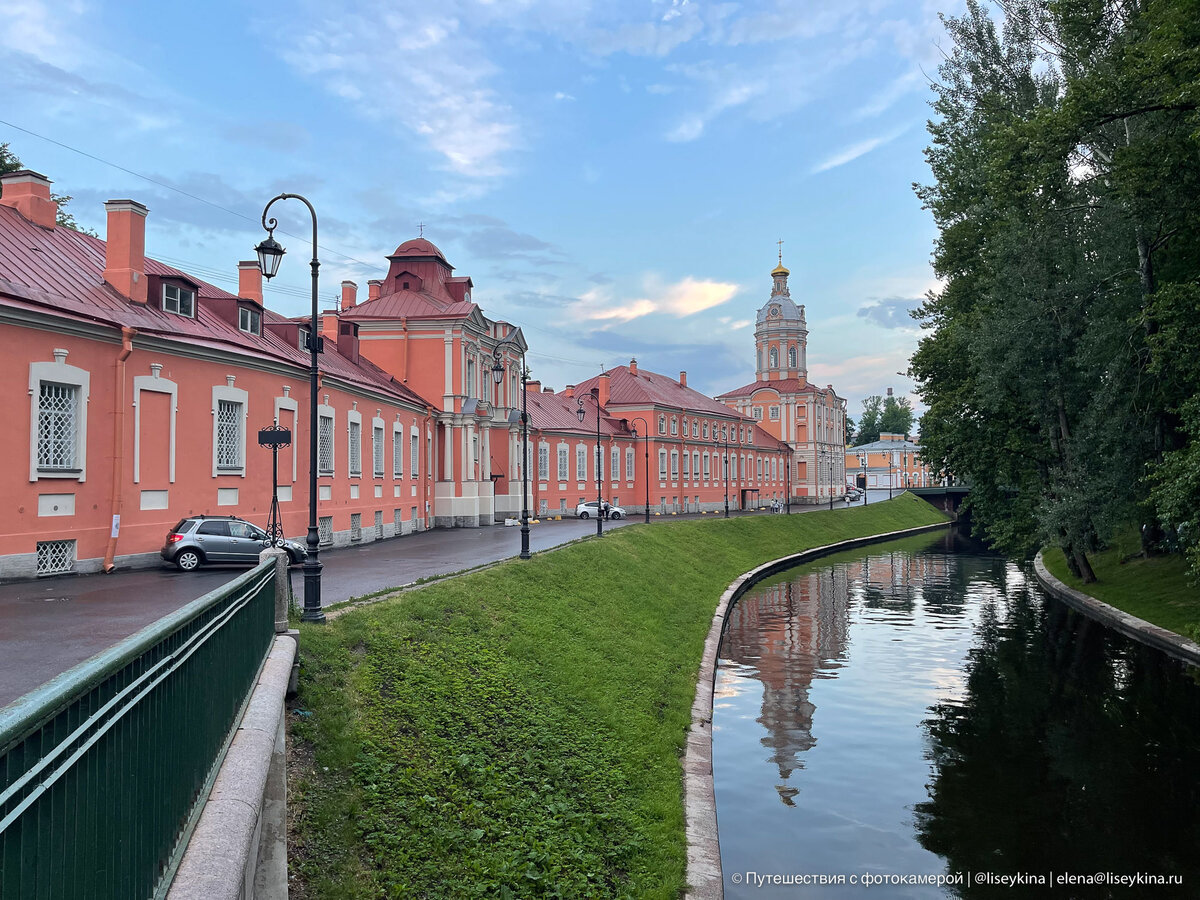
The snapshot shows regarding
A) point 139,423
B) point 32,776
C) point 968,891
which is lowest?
point 968,891

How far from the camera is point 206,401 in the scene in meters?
22.6

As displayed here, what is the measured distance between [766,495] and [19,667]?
89.9 meters

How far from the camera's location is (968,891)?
10.4m

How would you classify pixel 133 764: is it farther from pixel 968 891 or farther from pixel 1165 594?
pixel 1165 594

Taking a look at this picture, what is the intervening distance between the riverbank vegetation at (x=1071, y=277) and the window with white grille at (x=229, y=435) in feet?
65.0

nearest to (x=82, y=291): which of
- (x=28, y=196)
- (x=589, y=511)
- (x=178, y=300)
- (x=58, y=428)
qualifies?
(x=178, y=300)

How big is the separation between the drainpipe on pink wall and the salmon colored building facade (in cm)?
4

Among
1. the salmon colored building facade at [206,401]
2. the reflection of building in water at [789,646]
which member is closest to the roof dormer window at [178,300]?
the salmon colored building facade at [206,401]

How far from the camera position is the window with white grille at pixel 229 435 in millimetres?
23328

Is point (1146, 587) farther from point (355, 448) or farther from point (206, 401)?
point (206, 401)

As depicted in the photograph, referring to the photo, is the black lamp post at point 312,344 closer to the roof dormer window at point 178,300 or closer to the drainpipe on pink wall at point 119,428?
the drainpipe on pink wall at point 119,428

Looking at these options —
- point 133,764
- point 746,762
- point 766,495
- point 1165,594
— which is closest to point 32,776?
point 133,764

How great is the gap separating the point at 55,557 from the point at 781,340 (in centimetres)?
9543

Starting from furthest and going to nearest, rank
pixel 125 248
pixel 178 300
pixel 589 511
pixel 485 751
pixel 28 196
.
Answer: pixel 589 511 < pixel 178 300 < pixel 28 196 < pixel 125 248 < pixel 485 751
